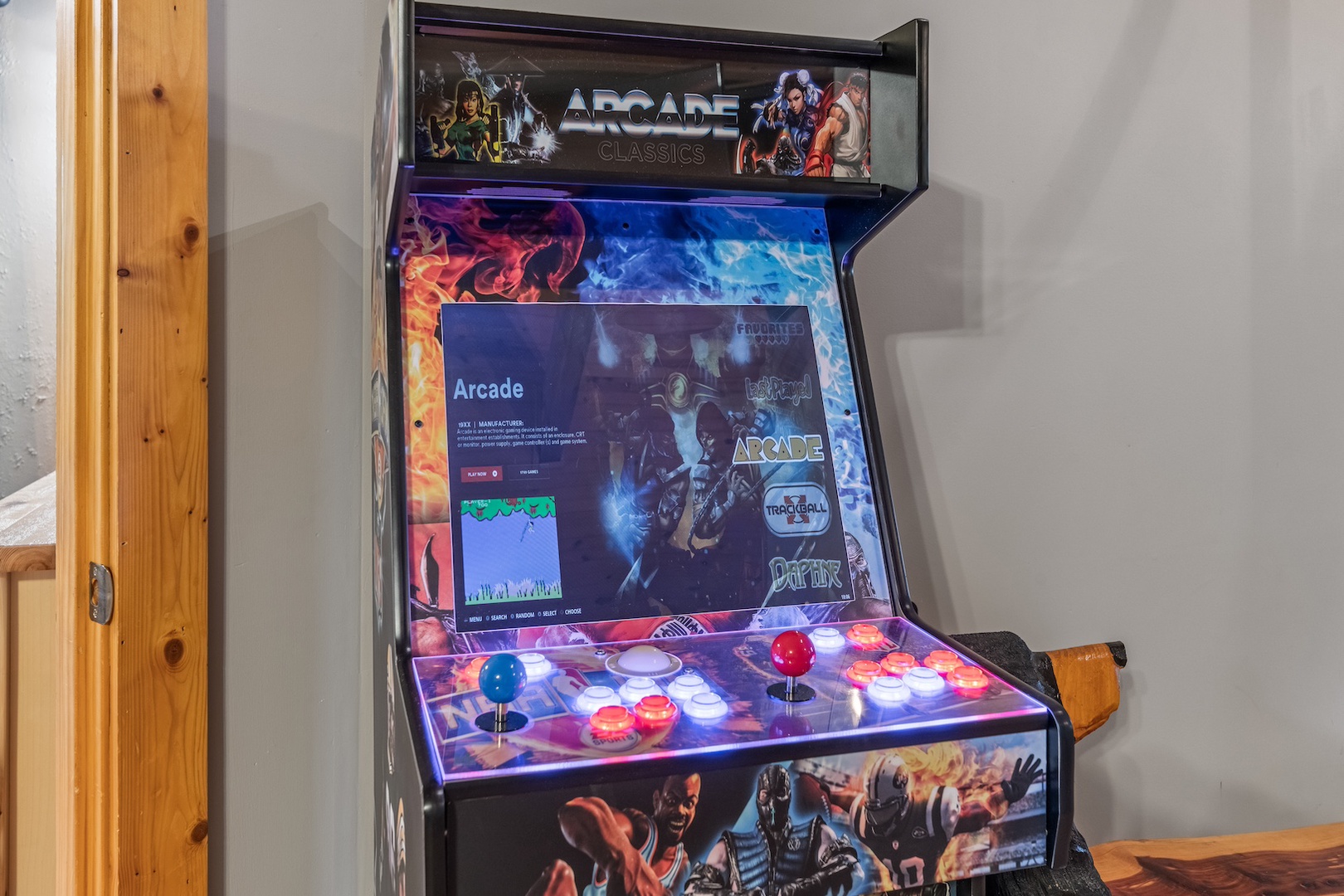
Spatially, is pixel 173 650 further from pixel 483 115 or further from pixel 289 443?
pixel 483 115

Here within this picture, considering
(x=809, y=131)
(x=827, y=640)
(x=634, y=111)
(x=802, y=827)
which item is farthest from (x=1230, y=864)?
(x=634, y=111)

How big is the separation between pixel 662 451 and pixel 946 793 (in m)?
0.51

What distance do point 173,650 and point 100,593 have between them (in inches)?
5.1

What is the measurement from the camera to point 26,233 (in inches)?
71.7

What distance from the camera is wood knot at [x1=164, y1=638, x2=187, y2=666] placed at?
1323 mm

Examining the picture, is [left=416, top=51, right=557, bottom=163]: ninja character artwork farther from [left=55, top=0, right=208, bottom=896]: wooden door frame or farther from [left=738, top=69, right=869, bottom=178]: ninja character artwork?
[left=55, top=0, right=208, bottom=896]: wooden door frame

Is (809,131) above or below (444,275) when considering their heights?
above

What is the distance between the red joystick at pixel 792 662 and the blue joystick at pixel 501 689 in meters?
0.25

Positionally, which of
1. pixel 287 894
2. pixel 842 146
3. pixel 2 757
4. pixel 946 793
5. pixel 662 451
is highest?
pixel 842 146

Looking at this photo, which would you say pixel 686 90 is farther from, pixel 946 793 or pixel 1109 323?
pixel 1109 323

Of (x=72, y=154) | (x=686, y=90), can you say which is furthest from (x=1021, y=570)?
(x=72, y=154)

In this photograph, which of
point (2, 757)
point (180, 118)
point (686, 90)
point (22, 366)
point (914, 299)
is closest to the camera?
point (686, 90)

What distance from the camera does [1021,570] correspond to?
1.77 meters

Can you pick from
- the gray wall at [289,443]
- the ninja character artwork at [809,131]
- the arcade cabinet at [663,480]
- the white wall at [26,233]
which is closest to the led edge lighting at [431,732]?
the arcade cabinet at [663,480]
